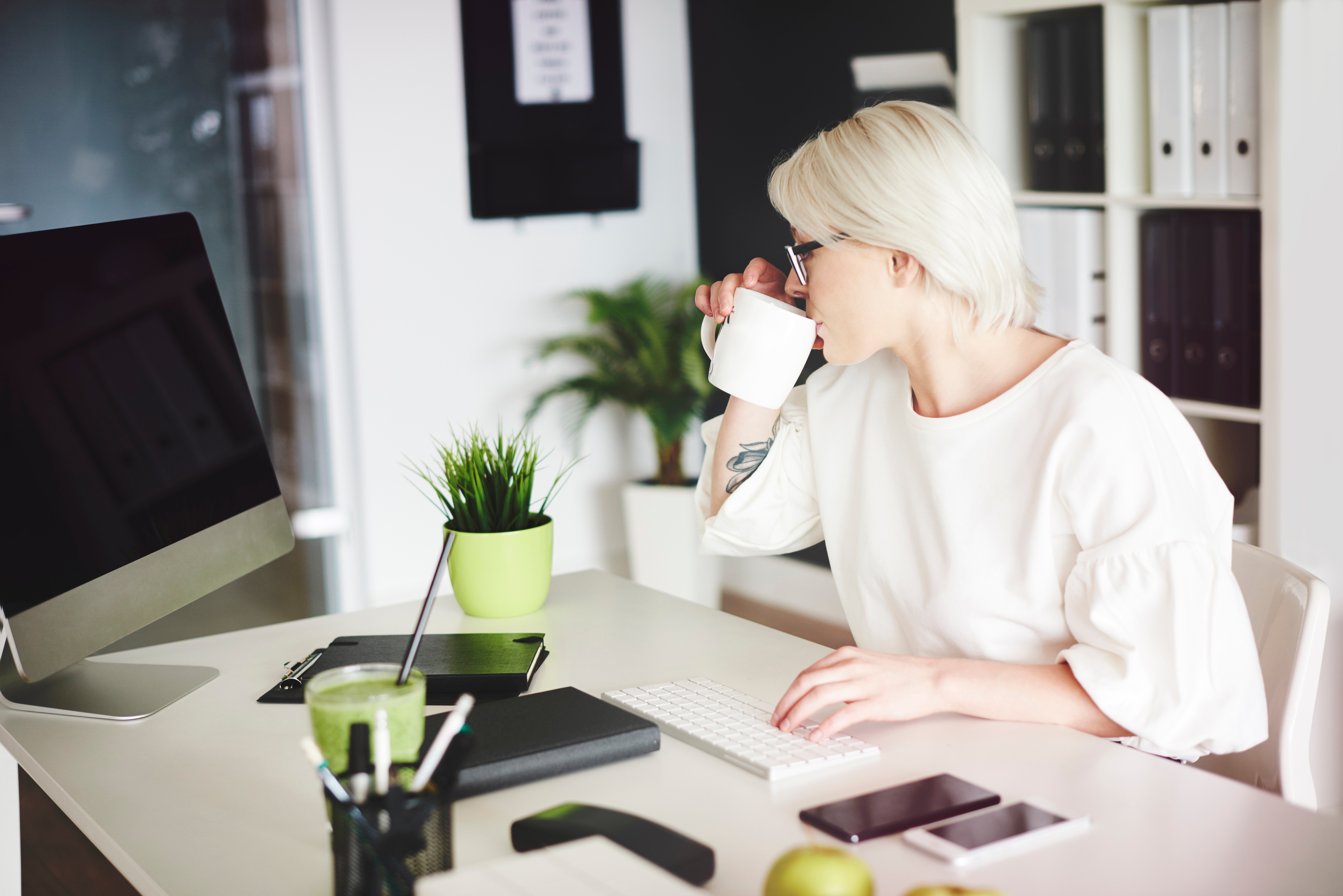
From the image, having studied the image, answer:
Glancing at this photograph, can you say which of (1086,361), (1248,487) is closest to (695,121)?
(1248,487)

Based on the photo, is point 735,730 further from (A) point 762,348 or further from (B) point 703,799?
(A) point 762,348

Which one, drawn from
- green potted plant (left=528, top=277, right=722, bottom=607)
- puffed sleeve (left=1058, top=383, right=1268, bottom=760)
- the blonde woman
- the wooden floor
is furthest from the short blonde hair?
green potted plant (left=528, top=277, right=722, bottom=607)

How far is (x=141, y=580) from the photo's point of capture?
4.57 ft

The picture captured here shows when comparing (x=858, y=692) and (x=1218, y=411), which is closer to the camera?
(x=858, y=692)

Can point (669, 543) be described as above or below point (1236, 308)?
below

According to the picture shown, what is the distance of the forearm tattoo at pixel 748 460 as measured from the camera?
1671 mm

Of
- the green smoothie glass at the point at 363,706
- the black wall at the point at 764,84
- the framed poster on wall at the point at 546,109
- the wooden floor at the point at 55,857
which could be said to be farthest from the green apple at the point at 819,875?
the framed poster on wall at the point at 546,109

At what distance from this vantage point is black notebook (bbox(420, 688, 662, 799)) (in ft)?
3.48

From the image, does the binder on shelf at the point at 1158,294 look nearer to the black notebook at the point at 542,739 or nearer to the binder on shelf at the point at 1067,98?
the binder on shelf at the point at 1067,98

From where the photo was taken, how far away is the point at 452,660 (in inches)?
54.7

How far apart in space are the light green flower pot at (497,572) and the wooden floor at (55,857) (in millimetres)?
527

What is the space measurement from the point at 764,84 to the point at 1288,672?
301cm

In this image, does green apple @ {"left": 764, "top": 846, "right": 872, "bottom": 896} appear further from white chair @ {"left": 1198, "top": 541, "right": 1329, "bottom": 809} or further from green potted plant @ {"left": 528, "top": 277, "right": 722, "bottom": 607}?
green potted plant @ {"left": 528, "top": 277, "right": 722, "bottom": 607}

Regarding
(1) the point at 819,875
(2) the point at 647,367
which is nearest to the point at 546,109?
(2) the point at 647,367
